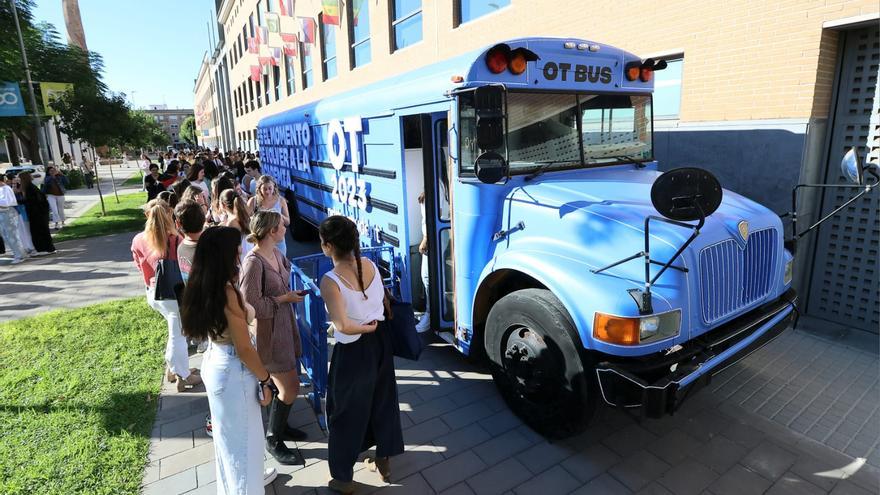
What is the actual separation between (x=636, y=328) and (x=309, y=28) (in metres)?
18.7

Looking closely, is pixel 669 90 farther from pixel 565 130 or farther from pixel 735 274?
pixel 735 274

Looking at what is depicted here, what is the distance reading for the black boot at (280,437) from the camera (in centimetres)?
329

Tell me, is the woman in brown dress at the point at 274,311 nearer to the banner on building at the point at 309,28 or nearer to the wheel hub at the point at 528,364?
the wheel hub at the point at 528,364

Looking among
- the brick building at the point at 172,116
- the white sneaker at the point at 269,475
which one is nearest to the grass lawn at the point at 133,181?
the white sneaker at the point at 269,475

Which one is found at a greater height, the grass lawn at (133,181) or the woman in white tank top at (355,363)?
the woman in white tank top at (355,363)

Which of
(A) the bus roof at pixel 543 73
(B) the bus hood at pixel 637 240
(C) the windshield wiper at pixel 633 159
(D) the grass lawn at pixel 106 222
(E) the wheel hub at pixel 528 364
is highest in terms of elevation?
(A) the bus roof at pixel 543 73

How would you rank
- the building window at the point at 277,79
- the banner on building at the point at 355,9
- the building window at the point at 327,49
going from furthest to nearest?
the building window at the point at 277,79
the building window at the point at 327,49
the banner on building at the point at 355,9

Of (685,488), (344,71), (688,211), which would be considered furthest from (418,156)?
(344,71)

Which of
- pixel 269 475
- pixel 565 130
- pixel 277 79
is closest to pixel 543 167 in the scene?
pixel 565 130

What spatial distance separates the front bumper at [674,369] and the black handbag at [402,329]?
111 centimetres

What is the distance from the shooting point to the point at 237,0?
3450 cm

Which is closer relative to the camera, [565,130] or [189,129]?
[565,130]

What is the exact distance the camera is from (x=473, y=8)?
1001 centimetres

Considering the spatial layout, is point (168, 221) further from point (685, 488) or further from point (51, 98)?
point (51, 98)
